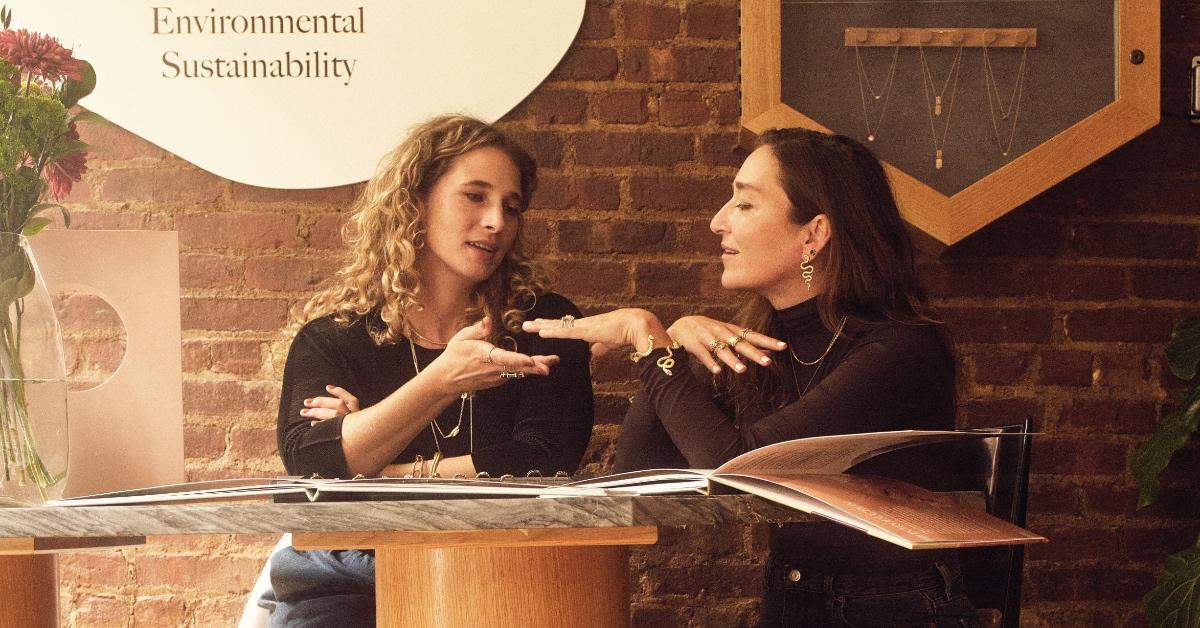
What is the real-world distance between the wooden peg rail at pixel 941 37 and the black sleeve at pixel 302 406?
1.14 meters

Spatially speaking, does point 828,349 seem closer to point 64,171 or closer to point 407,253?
point 407,253

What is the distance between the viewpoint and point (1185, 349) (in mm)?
2201

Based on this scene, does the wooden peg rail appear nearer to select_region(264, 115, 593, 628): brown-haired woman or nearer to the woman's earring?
the woman's earring

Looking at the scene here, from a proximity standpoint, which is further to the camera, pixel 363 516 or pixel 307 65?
pixel 307 65

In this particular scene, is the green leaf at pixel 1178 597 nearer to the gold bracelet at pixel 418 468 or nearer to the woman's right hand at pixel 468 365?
the woman's right hand at pixel 468 365

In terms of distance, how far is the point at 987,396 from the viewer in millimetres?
2326

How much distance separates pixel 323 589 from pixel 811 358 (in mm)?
828

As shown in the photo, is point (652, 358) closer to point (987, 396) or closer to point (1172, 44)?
point (987, 396)

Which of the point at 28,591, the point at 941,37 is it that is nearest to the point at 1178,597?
the point at 941,37

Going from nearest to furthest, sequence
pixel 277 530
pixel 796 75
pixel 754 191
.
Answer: pixel 277 530 < pixel 754 191 < pixel 796 75

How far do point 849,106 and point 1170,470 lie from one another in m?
0.99

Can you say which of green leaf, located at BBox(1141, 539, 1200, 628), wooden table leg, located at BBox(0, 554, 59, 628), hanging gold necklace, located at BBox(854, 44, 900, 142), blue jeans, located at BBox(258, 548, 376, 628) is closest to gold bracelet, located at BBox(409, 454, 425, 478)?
blue jeans, located at BBox(258, 548, 376, 628)

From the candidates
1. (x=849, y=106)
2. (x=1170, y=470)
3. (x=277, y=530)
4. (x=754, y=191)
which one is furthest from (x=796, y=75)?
(x=277, y=530)

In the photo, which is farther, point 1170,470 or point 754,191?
point 1170,470
